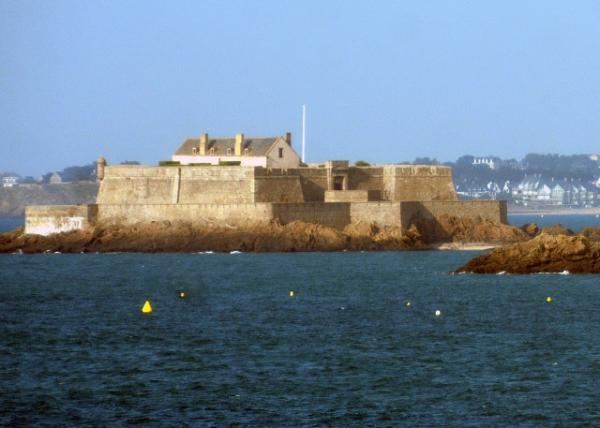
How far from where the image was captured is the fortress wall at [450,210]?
7038 cm

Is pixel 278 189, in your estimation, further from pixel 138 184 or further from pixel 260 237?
pixel 138 184

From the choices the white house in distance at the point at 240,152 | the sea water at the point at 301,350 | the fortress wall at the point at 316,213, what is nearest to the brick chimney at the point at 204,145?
the white house in distance at the point at 240,152

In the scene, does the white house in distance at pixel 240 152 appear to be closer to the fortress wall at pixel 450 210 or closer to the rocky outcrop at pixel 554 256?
the fortress wall at pixel 450 210

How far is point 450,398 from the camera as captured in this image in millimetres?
27859

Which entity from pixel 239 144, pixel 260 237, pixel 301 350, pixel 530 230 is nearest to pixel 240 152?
pixel 239 144

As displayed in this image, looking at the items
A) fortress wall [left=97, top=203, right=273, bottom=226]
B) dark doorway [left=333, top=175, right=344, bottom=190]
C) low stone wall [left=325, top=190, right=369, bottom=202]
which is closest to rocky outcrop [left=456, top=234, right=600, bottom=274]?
fortress wall [left=97, top=203, right=273, bottom=226]

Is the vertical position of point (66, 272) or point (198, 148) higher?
point (198, 148)

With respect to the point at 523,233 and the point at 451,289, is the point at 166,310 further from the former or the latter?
the point at 523,233

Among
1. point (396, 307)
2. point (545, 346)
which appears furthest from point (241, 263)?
point (545, 346)

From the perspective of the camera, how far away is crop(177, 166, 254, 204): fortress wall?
7088cm

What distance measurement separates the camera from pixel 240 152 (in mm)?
74812

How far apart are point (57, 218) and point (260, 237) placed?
10019mm

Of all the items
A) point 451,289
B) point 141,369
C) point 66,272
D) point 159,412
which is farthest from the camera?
point 66,272

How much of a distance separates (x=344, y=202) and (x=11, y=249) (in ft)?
51.0
